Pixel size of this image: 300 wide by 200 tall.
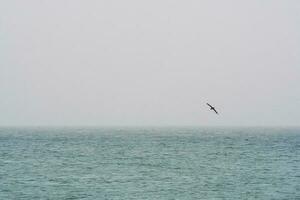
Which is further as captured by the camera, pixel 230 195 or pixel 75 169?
pixel 75 169

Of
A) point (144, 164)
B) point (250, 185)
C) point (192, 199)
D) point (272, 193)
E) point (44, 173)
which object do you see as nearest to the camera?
point (192, 199)

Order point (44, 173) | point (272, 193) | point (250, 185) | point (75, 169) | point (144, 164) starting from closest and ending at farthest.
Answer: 1. point (272, 193)
2. point (250, 185)
3. point (44, 173)
4. point (75, 169)
5. point (144, 164)

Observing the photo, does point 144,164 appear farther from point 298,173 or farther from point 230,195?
point 230,195

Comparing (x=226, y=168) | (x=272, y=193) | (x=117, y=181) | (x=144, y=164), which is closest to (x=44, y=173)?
(x=117, y=181)

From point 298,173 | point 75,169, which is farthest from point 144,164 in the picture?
point 298,173

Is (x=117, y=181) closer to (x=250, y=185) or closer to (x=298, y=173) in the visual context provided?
(x=250, y=185)

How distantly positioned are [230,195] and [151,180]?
42.9ft

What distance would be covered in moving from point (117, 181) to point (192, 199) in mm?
13808

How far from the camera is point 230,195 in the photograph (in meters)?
52.7

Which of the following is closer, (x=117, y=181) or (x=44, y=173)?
(x=117, y=181)

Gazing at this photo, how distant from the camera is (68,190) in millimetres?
54969

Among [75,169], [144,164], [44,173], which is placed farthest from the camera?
[144,164]

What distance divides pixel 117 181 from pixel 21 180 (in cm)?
1148

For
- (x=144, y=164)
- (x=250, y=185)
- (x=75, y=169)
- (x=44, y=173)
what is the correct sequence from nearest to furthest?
(x=250, y=185) < (x=44, y=173) < (x=75, y=169) < (x=144, y=164)
